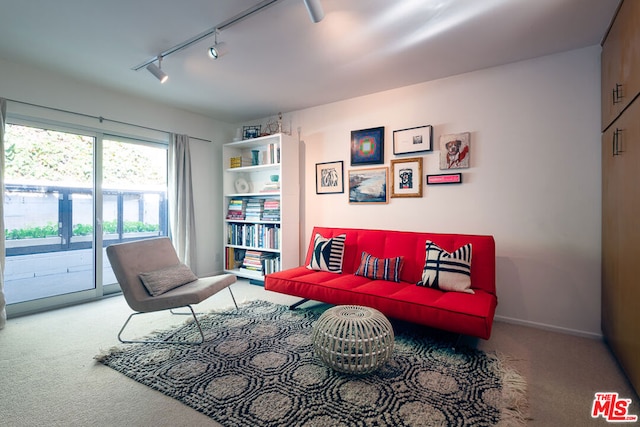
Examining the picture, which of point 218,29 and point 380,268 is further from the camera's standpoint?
point 380,268

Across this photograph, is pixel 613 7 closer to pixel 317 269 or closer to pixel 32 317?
pixel 317 269

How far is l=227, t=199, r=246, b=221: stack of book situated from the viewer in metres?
4.52

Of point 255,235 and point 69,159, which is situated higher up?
point 69,159

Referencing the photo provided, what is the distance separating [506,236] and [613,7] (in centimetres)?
177

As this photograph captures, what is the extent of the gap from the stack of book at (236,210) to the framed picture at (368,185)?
1.66 meters

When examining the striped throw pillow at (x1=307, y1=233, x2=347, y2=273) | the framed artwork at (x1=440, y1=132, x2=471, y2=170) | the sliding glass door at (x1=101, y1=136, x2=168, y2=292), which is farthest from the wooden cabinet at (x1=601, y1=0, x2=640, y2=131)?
the sliding glass door at (x1=101, y1=136, x2=168, y2=292)

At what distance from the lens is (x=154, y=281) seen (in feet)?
8.52

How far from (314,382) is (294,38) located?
2413 millimetres

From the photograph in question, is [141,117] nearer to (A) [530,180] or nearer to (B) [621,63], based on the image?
(A) [530,180]

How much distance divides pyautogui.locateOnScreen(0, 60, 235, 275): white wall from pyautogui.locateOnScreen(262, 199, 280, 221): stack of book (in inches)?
38.6

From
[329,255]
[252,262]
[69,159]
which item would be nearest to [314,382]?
[329,255]

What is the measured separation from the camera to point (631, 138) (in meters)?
1.79

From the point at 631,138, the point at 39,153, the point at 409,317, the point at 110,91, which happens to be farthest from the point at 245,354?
the point at 110,91

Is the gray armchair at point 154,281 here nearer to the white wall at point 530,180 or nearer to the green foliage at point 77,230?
the green foliage at point 77,230
